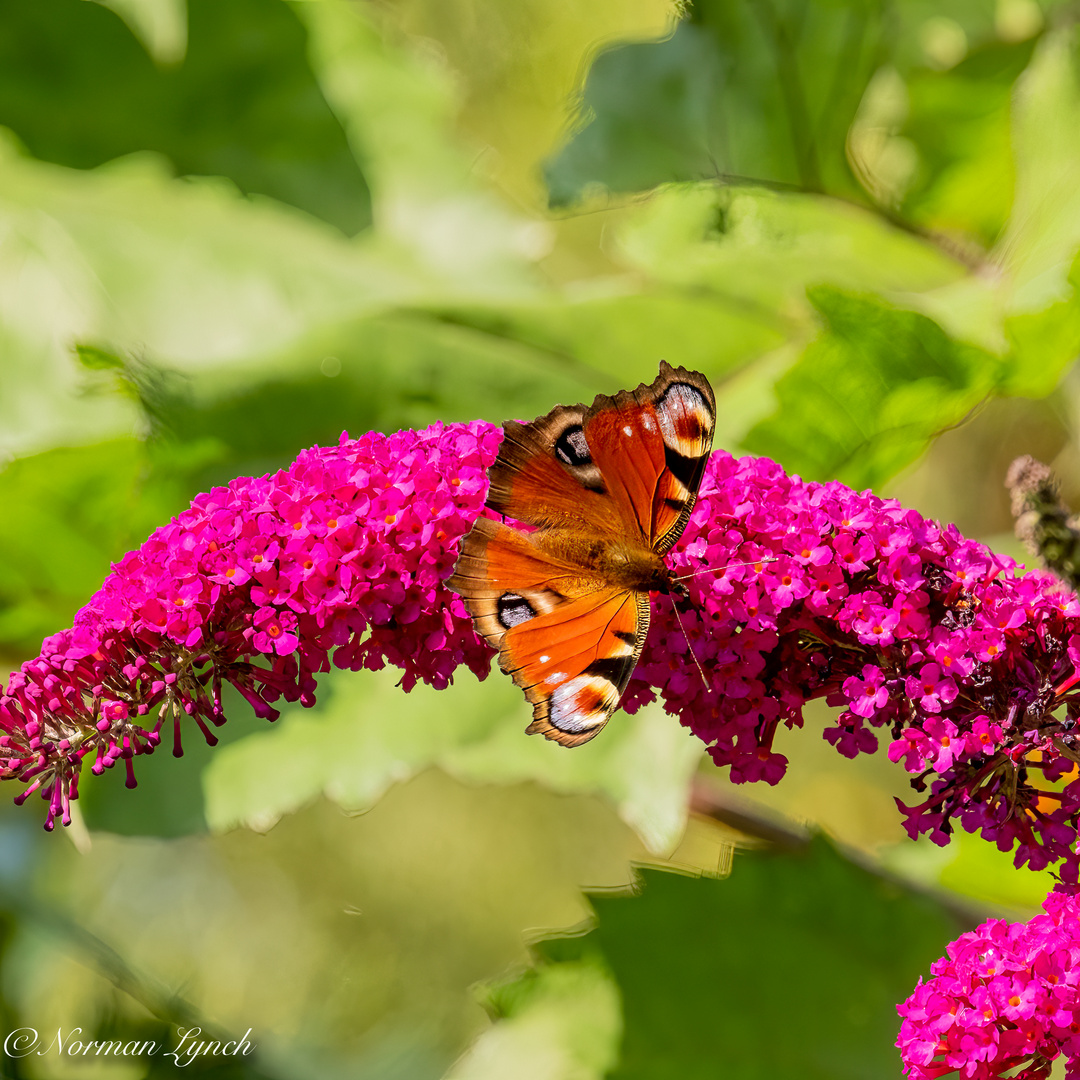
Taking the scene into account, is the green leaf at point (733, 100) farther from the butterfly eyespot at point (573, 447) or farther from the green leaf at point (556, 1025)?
the green leaf at point (556, 1025)

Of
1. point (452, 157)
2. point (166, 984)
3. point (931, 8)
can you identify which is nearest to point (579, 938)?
point (166, 984)

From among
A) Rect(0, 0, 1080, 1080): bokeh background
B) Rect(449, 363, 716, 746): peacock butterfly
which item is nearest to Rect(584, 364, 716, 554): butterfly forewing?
Rect(449, 363, 716, 746): peacock butterfly

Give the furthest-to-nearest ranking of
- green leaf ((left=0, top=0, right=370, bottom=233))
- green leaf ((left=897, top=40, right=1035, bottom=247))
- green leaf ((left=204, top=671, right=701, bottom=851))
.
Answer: green leaf ((left=0, top=0, right=370, bottom=233))
green leaf ((left=897, top=40, right=1035, bottom=247))
green leaf ((left=204, top=671, right=701, bottom=851))

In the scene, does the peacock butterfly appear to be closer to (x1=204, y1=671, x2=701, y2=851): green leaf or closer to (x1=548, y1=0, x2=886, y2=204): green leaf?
(x1=204, y1=671, x2=701, y2=851): green leaf

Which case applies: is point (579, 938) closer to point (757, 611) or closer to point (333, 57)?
point (757, 611)

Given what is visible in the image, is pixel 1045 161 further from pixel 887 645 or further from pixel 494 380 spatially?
pixel 887 645
